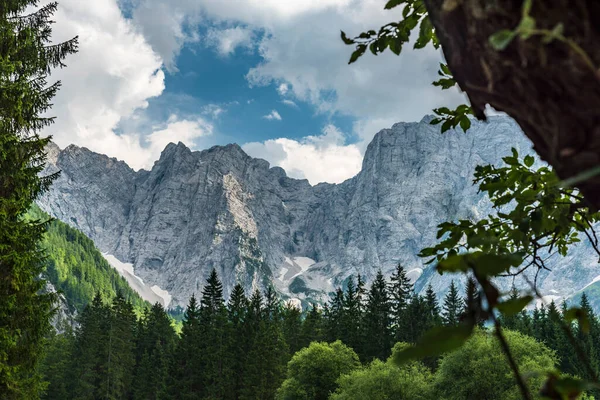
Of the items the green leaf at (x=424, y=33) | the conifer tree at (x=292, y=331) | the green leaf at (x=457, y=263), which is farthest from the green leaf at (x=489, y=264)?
the conifer tree at (x=292, y=331)

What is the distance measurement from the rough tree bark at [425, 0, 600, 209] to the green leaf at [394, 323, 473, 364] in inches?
19.7

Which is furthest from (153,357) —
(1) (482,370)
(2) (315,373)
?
(1) (482,370)

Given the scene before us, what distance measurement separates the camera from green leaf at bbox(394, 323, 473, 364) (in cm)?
97

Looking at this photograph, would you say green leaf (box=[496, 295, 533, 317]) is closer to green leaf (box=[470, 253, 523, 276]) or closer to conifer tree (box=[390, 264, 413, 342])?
green leaf (box=[470, 253, 523, 276])

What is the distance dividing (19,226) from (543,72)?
13.8 m

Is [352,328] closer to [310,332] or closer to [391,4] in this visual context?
[310,332]

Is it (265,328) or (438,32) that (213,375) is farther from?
(438,32)

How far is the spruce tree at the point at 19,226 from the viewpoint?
40.5 ft

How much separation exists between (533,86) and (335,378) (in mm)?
45260

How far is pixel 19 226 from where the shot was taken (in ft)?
41.1

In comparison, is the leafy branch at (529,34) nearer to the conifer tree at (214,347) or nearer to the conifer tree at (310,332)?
the conifer tree at (214,347)

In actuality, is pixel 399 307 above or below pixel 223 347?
above

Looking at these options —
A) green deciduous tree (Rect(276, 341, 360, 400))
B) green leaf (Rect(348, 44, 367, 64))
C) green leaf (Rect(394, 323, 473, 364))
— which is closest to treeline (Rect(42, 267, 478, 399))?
green deciduous tree (Rect(276, 341, 360, 400))

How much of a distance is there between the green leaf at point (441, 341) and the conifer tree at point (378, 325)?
5615cm
